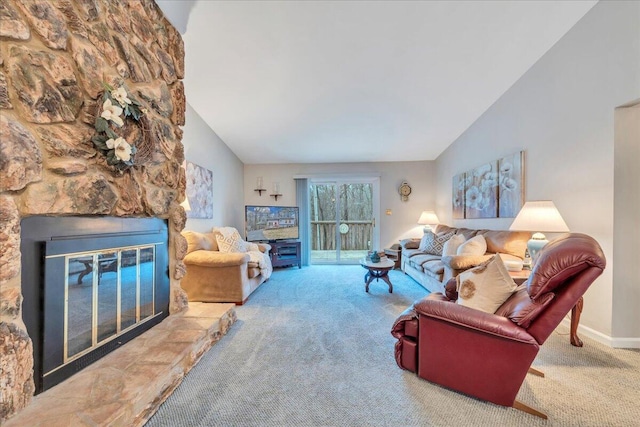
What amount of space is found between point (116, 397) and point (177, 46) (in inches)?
107

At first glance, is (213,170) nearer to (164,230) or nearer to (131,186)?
(164,230)

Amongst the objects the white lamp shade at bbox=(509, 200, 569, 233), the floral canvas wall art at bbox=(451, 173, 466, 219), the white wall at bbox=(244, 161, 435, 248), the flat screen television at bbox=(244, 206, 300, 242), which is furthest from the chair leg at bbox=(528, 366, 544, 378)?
the flat screen television at bbox=(244, 206, 300, 242)

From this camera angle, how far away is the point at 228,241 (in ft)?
12.8

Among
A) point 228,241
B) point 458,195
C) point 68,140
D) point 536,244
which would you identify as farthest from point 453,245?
point 68,140

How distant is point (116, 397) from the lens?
1251 millimetres

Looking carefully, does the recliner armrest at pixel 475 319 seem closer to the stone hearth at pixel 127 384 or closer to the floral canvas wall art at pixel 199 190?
the stone hearth at pixel 127 384

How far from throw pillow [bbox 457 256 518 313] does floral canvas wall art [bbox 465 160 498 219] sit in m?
2.42

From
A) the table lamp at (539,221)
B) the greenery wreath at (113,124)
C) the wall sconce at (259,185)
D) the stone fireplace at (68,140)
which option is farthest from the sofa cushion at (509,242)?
the wall sconce at (259,185)

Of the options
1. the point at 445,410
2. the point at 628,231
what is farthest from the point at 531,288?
the point at 628,231

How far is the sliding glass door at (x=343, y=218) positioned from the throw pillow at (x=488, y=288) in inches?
164

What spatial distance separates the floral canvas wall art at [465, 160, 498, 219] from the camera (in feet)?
12.0

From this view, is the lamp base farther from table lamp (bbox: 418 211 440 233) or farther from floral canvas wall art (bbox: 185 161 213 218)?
floral canvas wall art (bbox: 185 161 213 218)

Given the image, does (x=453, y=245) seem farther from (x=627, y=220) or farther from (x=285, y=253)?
(x=285, y=253)

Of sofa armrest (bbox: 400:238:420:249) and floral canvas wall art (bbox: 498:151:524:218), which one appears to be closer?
floral canvas wall art (bbox: 498:151:524:218)
